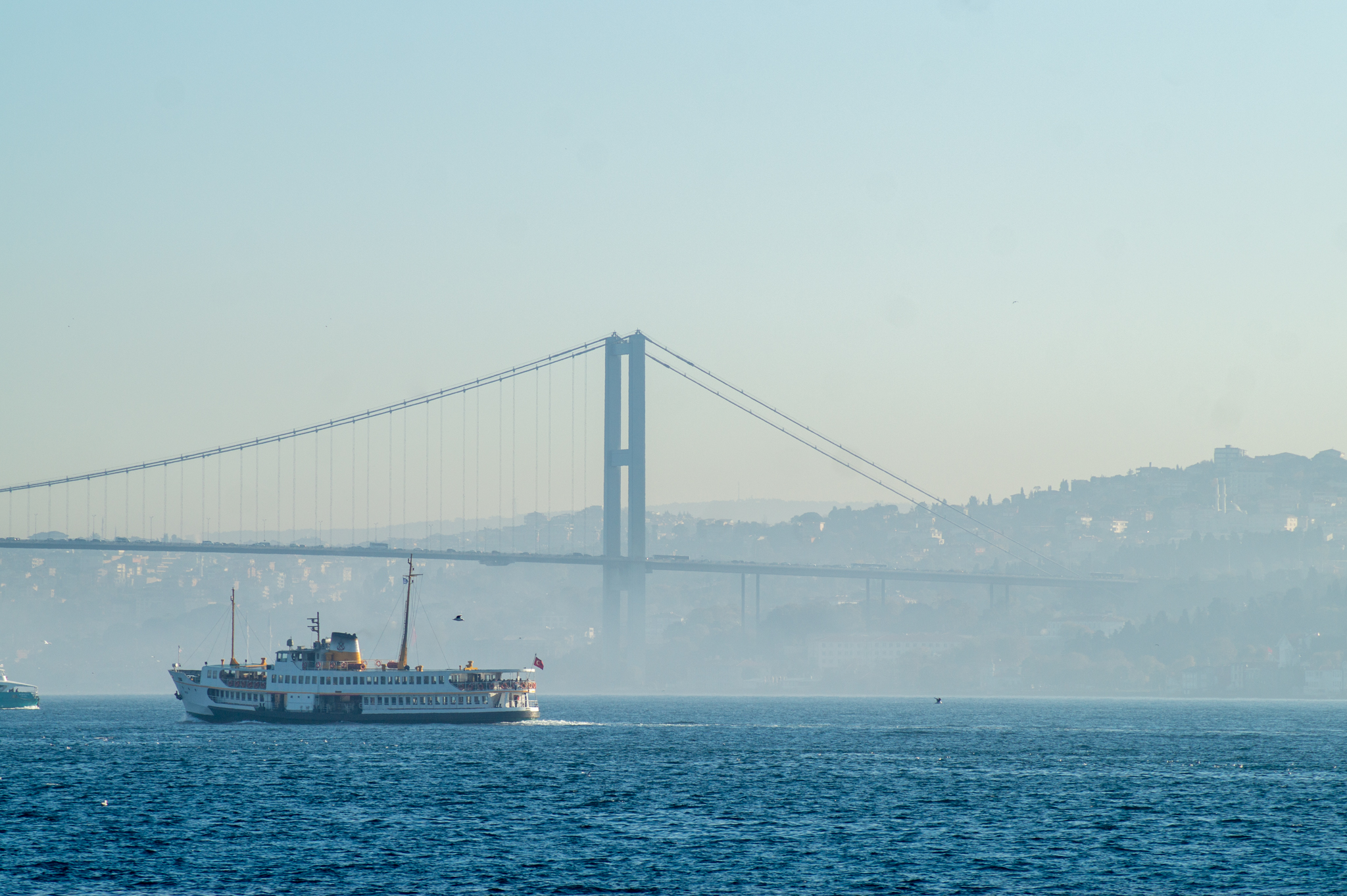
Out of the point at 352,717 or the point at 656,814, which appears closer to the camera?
the point at 656,814

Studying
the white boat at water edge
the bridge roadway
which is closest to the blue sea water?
the bridge roadway

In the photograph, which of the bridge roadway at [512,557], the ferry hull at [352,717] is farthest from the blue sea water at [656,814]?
the bridge roadway at [512,557]

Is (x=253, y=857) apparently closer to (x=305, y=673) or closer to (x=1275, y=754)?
(x=305, y=673)

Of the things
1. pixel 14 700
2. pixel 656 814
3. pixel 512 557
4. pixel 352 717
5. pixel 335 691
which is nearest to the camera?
pixel 656 814

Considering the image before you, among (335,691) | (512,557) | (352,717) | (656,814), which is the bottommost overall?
(656,814)

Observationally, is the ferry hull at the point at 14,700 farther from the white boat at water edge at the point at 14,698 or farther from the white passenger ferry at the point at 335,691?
the white passenger ferry at the point at 335,691

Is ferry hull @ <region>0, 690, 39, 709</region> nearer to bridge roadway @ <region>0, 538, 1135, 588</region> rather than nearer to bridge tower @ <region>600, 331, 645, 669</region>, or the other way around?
bridge roadway @ <region>0, 538, 1135, 588</region>

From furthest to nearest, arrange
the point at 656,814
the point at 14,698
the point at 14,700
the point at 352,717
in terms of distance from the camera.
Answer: the point at 14,698 < the point at 14,700 < the point at 352,717 < the point at 656,814

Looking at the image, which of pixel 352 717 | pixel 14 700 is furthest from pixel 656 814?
pixel 14 700

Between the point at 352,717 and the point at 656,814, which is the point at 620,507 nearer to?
the point at 352,717
